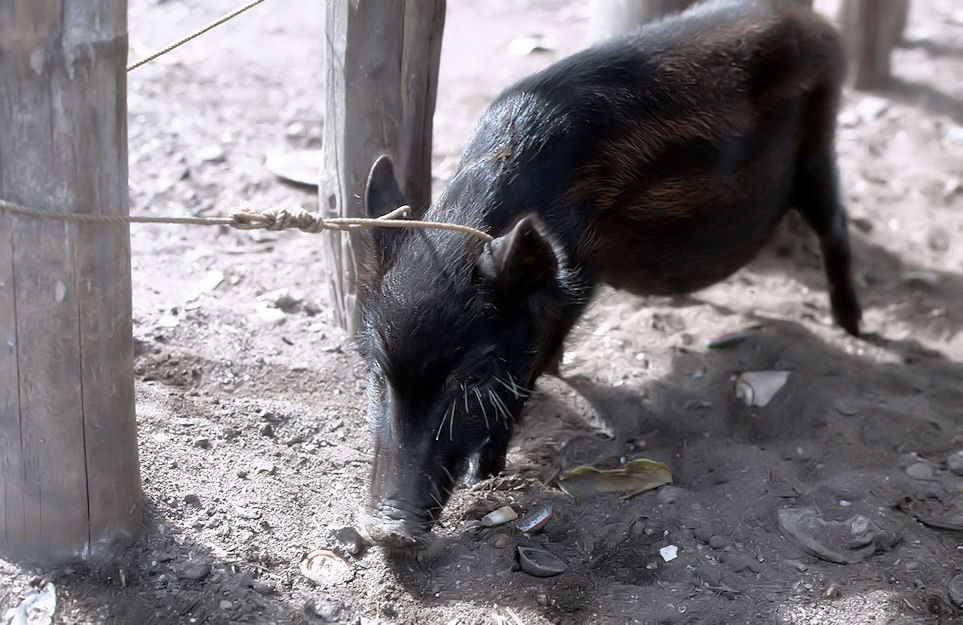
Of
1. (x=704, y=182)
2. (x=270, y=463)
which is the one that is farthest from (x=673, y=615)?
(x=704, y=182)

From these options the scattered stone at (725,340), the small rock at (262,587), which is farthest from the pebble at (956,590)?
the small rock at (262,587)

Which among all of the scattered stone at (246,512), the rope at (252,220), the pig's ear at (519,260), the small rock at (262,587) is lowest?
the small rock at (262,587)

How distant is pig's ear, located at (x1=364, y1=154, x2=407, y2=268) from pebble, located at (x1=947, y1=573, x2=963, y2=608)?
2.09 meters

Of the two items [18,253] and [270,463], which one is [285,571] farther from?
[18,253]

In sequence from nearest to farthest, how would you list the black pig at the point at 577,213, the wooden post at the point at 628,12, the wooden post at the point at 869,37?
the black pig at the point at 577,213, the wooden post at the point at 628,12, the wooden post at the point at 869,37

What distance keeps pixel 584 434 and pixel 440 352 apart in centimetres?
110

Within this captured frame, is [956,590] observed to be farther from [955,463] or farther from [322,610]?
[322,610]

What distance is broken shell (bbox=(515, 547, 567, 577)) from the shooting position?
3.28 meters

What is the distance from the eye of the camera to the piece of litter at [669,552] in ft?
11.1

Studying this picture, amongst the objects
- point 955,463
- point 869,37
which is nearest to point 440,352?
point 955,463

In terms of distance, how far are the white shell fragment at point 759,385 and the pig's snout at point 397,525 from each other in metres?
1.75

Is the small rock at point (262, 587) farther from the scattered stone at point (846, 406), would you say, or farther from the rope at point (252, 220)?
the scattered stone at point (846, 406)

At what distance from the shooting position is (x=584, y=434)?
4113 mm

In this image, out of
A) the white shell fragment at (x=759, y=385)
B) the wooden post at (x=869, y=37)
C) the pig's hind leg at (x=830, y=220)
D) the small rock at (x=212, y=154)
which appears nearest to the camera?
the white shell fragment at (x=759, y=385)
